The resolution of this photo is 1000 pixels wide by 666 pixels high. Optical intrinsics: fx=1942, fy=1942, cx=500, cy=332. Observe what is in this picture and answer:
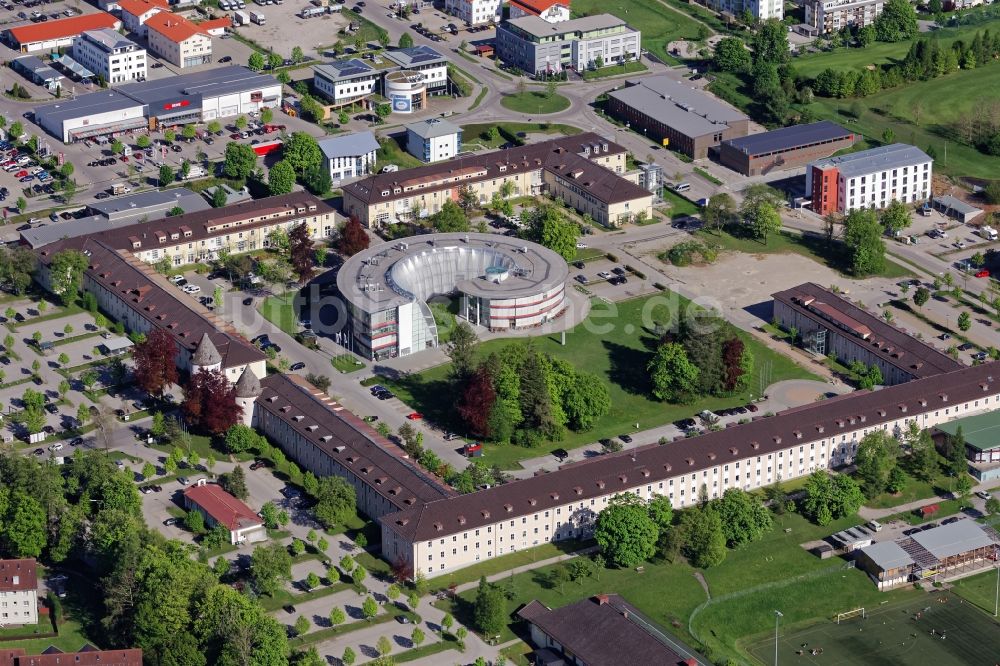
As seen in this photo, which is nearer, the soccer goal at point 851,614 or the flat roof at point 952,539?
the soccer goal at point 851,614

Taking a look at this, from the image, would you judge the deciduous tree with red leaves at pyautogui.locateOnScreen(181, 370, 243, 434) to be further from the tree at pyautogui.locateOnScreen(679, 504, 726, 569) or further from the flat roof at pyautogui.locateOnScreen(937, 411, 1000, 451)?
the flat roof at pyautogui.locateOnScreen(937, 411, 1000, 451)

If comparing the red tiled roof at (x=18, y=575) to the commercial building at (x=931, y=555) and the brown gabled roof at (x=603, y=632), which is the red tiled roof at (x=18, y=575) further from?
the commercial building at (x=931, y=555)

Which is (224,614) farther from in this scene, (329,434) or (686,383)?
(686,383)

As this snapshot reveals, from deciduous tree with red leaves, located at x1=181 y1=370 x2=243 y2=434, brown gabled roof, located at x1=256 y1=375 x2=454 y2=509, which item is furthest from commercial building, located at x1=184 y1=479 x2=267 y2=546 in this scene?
deciduous tree with red leaves, located at x1=181 y1=370 x2=243 y2=434

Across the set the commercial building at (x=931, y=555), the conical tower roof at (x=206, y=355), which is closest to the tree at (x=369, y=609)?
the conical tower roof at (x=206, y=355)

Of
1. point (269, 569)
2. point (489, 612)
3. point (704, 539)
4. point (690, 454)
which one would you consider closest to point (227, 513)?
point (269, 569)
